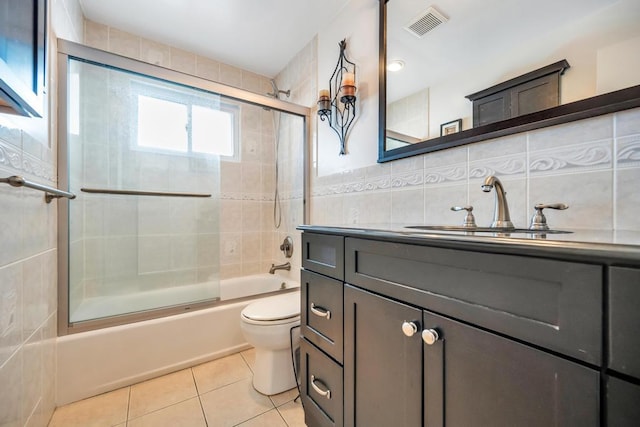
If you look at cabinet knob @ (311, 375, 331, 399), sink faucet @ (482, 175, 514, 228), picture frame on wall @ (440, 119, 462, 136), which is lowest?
cabinet knob @ (311, 375, 331, 399)

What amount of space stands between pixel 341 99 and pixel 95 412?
2.10m

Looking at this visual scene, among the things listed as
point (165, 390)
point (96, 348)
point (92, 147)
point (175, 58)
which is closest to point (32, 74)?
point (92, 147)

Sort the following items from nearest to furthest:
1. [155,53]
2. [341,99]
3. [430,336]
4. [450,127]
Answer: [430,336] < [450,127] < [341,99] < [155,53]

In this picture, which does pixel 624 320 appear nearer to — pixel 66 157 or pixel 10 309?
pixel 10 309

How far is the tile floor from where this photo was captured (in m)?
1.18

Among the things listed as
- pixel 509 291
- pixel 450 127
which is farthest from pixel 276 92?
pixel 509 291

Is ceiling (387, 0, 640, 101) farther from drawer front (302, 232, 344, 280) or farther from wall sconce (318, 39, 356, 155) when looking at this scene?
drawer front (302, 232, 344, 280)

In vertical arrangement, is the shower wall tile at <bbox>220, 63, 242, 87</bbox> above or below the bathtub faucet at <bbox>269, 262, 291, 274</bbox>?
above

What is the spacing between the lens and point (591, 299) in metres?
0.40

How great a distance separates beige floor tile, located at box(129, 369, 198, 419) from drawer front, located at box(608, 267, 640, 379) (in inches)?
65.4

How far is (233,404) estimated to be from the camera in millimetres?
1291

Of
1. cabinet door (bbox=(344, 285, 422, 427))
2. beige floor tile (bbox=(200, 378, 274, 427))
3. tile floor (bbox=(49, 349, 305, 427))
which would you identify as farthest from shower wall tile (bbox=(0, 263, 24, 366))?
cabinet door (bbox=(344, 285, 422, 427))

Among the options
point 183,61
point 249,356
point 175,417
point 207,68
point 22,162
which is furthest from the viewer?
point 207,68

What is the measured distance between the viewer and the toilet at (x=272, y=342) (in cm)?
134
